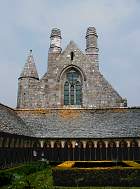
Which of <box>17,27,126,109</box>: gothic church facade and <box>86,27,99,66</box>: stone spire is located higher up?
<box>86,27,99,66</box>: stone spire

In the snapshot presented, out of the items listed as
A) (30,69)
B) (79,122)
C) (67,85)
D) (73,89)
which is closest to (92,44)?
(67,85)

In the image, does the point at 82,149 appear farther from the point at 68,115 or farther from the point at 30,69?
the point at 30,69

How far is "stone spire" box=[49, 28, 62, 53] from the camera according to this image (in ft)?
152

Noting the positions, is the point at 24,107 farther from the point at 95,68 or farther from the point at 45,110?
the point at 95,68

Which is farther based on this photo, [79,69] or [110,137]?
[79,69]

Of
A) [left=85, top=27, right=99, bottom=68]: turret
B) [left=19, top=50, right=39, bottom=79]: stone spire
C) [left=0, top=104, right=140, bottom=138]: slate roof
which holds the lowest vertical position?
[left=0, top=104, right=140, bottom=138]: slate roof

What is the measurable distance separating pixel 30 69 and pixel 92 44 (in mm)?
8715

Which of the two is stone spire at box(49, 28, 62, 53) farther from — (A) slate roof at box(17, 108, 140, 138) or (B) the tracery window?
(A) slate roof at box(17, 108, 140, 138)

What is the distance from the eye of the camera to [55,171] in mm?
20719

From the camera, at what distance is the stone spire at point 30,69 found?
43.8 metres

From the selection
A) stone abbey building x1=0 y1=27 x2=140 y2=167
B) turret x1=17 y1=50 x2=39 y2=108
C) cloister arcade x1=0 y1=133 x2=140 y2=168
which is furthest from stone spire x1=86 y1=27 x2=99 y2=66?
cloister arcade x1=0 y1=133 x2=140 y2=168

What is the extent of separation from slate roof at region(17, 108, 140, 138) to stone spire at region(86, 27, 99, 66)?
9950 mm

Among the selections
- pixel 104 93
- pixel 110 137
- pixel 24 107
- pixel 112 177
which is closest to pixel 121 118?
pixel 110 137

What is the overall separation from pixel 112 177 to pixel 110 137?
13.9 m
